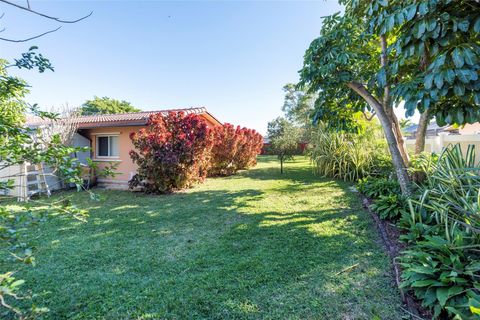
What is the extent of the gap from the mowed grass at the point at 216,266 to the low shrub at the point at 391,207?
0.32 metres

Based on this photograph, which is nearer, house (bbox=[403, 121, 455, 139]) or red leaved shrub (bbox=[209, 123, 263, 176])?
house (bbox=[403, 121, 455, 139])

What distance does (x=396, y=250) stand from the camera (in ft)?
11.2

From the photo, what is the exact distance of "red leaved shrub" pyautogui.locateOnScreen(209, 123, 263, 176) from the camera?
11768mm

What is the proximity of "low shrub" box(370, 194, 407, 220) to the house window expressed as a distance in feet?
33.1

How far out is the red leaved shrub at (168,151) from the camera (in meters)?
7.56

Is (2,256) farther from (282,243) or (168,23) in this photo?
(168,23)

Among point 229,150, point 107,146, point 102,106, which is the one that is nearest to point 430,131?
point 229,150

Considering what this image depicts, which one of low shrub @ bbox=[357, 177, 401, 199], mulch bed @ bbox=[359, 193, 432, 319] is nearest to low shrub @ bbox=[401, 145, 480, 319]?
mulch bed @ bbox=[359, 193, 432, 319]

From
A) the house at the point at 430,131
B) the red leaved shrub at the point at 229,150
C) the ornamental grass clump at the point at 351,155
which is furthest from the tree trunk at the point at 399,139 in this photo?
the red leaved shrub at the point at 229,150

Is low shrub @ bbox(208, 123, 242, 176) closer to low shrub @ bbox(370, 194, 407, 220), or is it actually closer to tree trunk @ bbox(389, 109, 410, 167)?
tree trunk @ bbox(389, 109, 410, 167)

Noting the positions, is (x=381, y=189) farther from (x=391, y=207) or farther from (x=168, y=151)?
(x=168, y=151)

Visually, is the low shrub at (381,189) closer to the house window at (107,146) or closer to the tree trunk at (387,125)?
the tree trunk at (387,125)

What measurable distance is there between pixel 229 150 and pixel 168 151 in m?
4.85

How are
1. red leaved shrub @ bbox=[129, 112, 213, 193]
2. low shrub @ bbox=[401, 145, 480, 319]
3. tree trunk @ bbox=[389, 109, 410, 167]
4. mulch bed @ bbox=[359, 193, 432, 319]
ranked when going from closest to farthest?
1. low shrub @ bbox=[401, 145, 480, 319]
2. mulch bed @ bbox=[359, 193, 432, 319]
3. tree trunk @ bbox=[389, 109, 410, 167]
4. red leaved shrub @ bbox=[129, 112, 213, 193]
